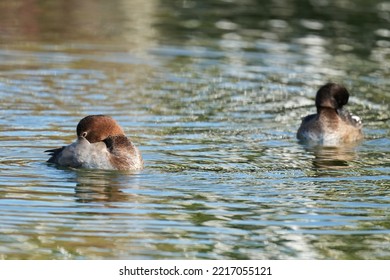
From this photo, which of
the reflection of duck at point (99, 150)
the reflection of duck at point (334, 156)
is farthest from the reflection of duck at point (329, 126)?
the reflection of duck at point (99, 150)

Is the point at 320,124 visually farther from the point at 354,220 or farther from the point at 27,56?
the point at 27,56

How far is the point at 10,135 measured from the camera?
679 inches

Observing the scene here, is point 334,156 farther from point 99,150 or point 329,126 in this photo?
point 99,150

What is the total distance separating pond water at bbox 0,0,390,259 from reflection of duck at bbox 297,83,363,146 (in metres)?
0.26

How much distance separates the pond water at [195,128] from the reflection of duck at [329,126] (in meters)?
0.26

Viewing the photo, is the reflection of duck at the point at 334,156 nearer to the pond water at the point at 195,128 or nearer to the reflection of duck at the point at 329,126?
the pond water at the point at 195,128

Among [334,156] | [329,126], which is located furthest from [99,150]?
[329,126]

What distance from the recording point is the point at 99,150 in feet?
48.9

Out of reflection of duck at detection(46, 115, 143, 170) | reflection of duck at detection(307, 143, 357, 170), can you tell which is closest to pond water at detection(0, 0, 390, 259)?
reflection of duck at detection(307, 143, 357, 170)

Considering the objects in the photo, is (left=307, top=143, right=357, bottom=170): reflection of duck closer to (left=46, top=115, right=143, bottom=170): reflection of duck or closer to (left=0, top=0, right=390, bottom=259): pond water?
(left=0, top=0, right=390, bottom=259): pond water

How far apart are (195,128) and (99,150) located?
11.9 ft

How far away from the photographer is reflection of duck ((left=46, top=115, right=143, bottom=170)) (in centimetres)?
1491

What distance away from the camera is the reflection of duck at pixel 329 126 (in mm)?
18016

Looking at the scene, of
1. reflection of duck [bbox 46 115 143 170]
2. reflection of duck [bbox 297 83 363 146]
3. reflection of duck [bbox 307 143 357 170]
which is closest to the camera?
reflection of duck [bbox 46 115 143 170]
